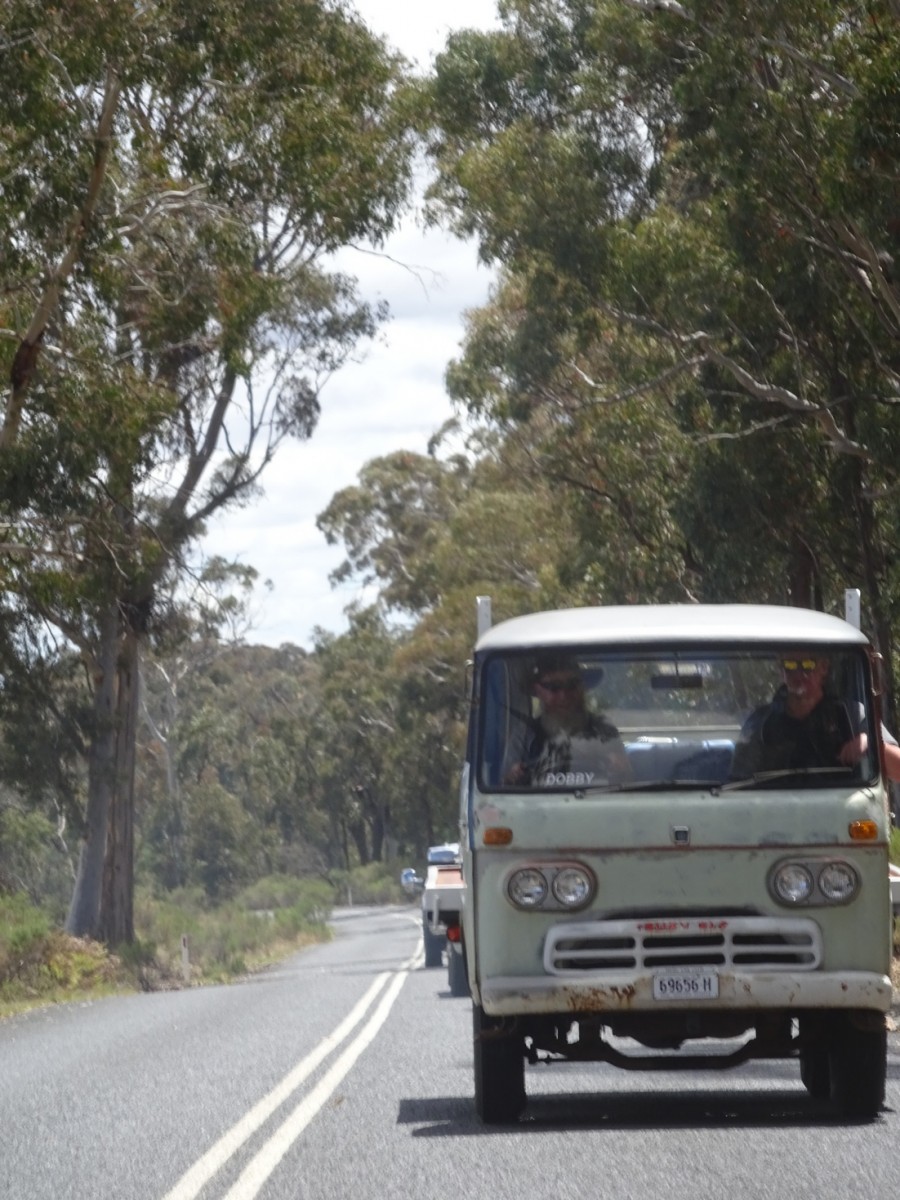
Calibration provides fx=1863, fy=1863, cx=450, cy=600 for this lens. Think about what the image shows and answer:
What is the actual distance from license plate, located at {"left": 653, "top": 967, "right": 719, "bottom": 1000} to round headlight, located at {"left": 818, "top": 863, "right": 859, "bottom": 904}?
1.91ft

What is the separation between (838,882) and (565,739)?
1291 mm

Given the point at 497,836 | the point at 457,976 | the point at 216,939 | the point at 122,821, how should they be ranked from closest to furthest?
the point at 497,836, the point at 457,976, the point at 122,821, the point at 216,939

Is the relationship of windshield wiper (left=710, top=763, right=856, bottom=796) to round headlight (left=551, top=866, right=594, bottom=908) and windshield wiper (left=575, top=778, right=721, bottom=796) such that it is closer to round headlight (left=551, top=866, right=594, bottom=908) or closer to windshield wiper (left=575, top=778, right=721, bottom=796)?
windshield wiper (left=575, top=778, right=721, bottom=796)

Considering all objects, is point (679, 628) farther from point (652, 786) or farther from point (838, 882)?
point (838, 882)

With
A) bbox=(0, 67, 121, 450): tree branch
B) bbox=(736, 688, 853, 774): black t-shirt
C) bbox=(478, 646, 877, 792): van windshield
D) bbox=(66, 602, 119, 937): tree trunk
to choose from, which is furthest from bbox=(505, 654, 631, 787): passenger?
bbox=(66, 602, 119, 937): tree trunk

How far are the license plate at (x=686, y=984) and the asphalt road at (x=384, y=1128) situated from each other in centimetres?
58

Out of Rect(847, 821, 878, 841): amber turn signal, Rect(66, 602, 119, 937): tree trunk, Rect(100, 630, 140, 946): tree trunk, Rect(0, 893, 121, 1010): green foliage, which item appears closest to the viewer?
Rect(847, 821, 878, 841): amber turn signal

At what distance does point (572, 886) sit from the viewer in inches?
306

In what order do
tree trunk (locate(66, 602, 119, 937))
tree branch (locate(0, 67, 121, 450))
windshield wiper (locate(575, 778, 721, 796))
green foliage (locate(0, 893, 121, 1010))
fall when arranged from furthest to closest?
tree trunk (locate(66, 602, 119, 937)) < green foliage (locate(0, 893, 121, 1010)) < tree branch (locate(0, 67, 121, 450)) < windshield wiper (locate(575, 778, 721, 796))

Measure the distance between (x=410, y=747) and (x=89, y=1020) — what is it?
175 ft

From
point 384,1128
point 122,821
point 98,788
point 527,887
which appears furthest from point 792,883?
point 122,821

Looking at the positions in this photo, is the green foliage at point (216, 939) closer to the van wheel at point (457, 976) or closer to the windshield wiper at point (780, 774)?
the van wheel at point (457, 976)

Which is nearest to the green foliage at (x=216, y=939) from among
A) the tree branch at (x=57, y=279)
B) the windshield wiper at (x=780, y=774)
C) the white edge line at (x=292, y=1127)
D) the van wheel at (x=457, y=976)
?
the van wheel at (x=457, y=976)

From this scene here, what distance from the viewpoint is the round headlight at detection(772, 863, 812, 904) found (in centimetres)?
771
